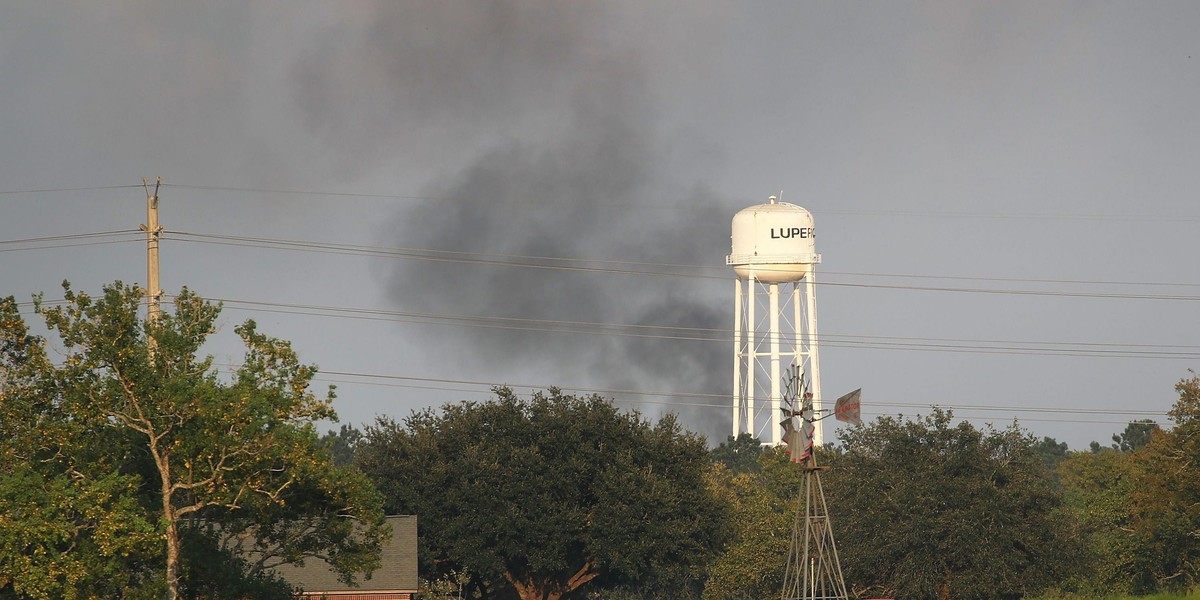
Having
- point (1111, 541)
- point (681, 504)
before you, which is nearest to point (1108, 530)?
point (1111, 541)

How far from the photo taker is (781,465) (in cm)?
11169

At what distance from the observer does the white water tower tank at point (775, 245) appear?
108 meters

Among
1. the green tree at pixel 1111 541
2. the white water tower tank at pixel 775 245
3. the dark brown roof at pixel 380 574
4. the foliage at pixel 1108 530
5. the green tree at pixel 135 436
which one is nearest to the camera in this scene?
the green tree at pixel 135 436

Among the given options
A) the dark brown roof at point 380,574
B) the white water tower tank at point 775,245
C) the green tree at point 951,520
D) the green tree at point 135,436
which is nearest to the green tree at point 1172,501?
the green tree at point 951,520

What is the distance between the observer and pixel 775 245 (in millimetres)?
108188

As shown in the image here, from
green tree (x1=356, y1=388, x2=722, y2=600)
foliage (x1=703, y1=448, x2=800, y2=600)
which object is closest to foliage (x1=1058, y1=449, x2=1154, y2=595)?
foliage (x1=703, y1=448, x2=800, y2=600)

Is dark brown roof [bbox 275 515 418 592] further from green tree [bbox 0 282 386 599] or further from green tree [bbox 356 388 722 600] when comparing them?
green tree [bbox 0 282 386 599]

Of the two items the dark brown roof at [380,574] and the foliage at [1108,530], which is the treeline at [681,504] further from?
→ the dark brown roof at [380,574]

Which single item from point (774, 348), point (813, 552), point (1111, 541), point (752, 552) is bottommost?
point (752, 552)

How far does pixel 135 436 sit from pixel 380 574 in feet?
73.3

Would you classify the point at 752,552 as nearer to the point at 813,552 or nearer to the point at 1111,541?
the point at 1111,541

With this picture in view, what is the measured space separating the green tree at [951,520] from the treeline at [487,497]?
5.1 inches

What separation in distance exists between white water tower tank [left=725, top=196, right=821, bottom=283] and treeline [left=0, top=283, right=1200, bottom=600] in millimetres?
14183

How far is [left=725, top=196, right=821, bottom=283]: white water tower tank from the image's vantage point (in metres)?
108
